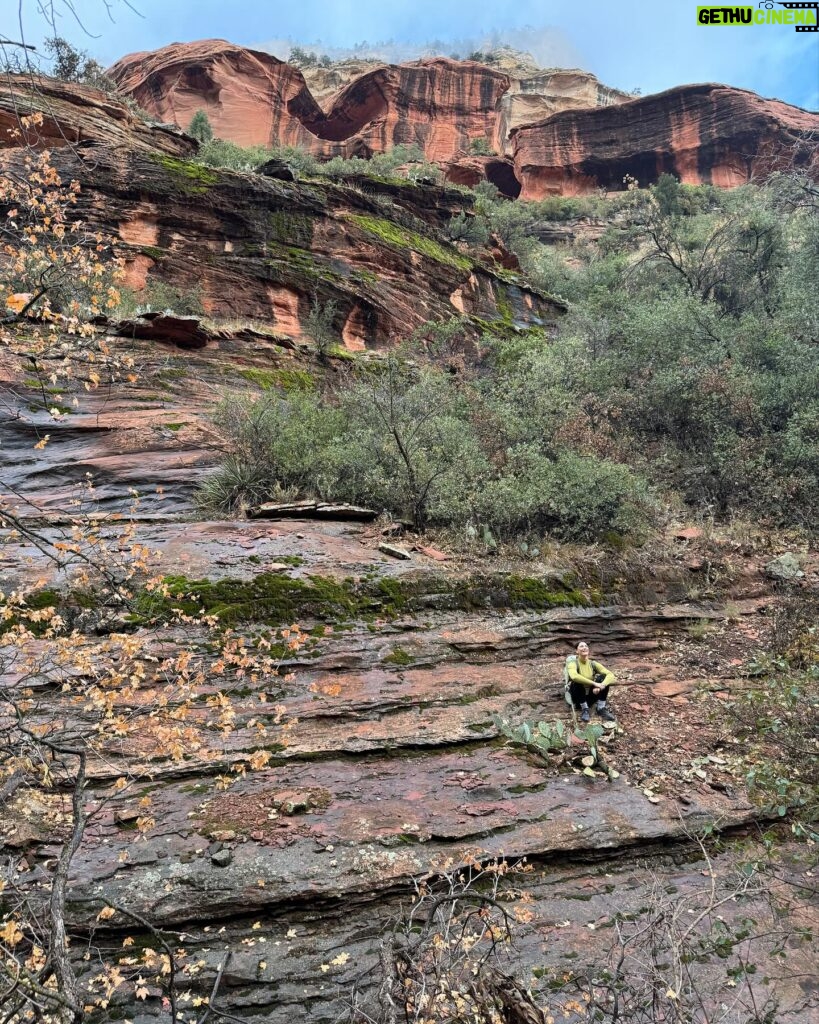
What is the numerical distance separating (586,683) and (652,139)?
57.8m

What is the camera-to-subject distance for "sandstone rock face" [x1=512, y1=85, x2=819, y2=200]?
4875 centimetres

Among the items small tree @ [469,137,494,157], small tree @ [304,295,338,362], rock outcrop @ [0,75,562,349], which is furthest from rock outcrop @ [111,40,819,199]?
small tree @ [304,295,338,362]

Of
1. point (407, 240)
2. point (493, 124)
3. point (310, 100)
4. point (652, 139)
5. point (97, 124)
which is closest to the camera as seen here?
point (97, 124)

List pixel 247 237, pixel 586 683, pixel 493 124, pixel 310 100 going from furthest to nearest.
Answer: pixel 493 124 < pixel 310 100 < pixel 247 237 < pixel 586 683

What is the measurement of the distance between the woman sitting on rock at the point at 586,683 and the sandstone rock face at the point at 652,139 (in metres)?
52.0

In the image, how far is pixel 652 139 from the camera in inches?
1973

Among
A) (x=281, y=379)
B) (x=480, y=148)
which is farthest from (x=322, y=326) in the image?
(x=480, y=148)

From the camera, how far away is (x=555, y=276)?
A: 30.1 m

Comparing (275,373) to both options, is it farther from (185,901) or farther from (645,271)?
(645,271)

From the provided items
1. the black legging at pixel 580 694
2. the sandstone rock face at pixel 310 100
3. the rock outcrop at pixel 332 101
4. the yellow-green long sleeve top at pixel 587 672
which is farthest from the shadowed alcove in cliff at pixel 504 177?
the black legging at pixel 580 694

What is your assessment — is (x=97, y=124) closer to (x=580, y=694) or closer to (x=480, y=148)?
(x=580, y=694)

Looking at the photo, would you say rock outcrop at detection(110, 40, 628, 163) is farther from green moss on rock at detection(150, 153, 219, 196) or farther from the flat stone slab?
the flat stone slab

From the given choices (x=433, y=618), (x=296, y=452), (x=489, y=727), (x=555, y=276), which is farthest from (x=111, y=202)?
(x=555, y=276)

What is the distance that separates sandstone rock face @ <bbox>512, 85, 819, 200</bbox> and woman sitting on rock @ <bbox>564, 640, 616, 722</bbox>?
52.0m
